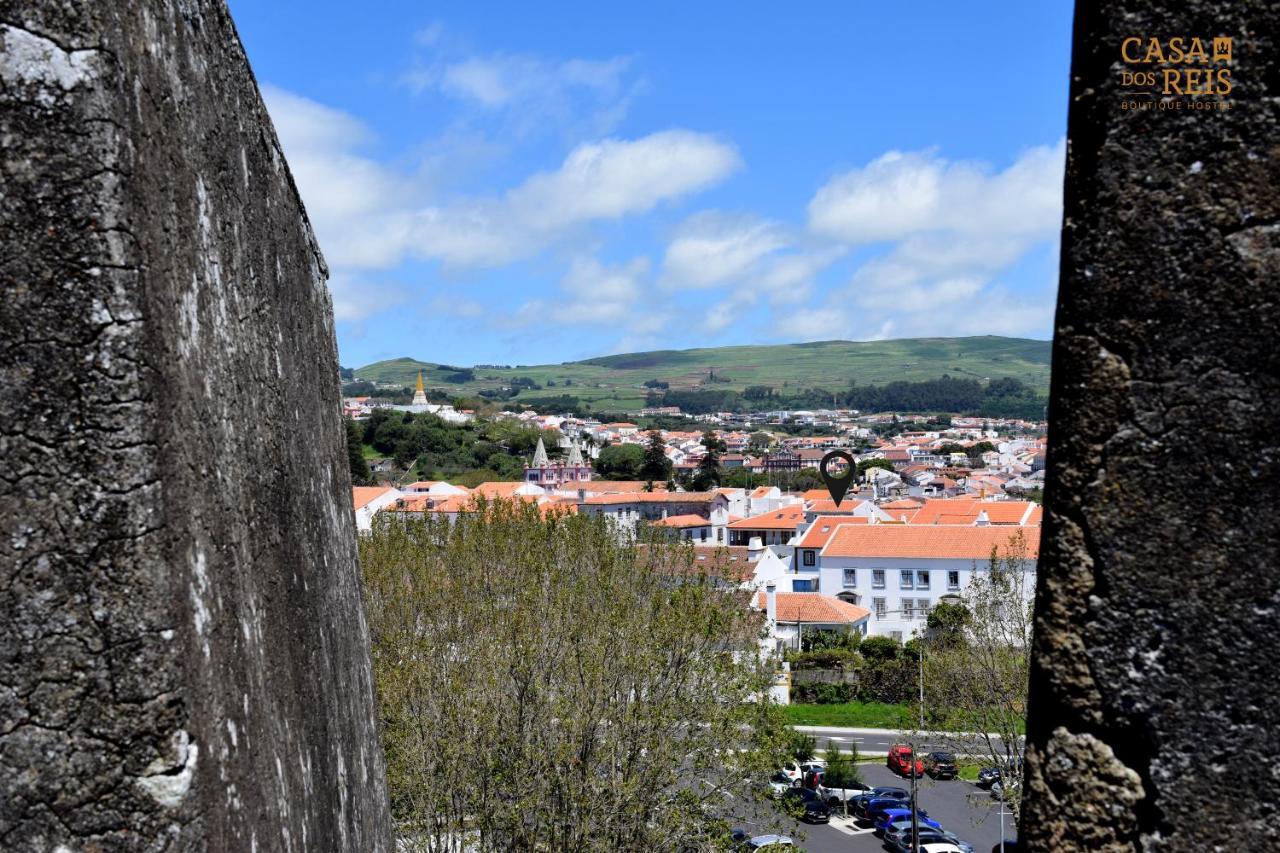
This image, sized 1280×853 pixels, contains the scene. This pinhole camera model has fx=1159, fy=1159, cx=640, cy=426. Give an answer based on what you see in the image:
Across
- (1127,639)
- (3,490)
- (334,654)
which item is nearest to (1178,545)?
(1127,639)

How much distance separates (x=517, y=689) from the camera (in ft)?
50.9

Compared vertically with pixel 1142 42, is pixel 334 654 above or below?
below

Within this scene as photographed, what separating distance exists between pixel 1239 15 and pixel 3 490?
177cm

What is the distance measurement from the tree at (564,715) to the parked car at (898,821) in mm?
11252

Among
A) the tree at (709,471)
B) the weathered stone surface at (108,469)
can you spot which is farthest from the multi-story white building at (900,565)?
the weathered stone surface at (108,469)

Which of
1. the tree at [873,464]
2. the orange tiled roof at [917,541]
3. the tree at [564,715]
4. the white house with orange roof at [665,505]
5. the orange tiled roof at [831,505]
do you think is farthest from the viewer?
the tree at [873,464]

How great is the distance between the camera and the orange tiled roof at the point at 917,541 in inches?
1843

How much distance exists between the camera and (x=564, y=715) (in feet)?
50.2

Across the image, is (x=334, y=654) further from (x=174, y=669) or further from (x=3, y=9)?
(x=3, y=9)

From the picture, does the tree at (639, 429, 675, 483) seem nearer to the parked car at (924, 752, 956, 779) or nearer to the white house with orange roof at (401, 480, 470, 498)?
the white house with orange roof at (401, 480, 470, 498)

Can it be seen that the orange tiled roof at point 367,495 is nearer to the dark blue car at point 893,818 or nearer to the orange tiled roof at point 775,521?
the orange tiled roof at point 775,521

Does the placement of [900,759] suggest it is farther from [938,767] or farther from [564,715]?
[564,715]

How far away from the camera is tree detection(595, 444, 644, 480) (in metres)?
113

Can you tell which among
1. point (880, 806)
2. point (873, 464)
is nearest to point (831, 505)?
point (873, 464)
